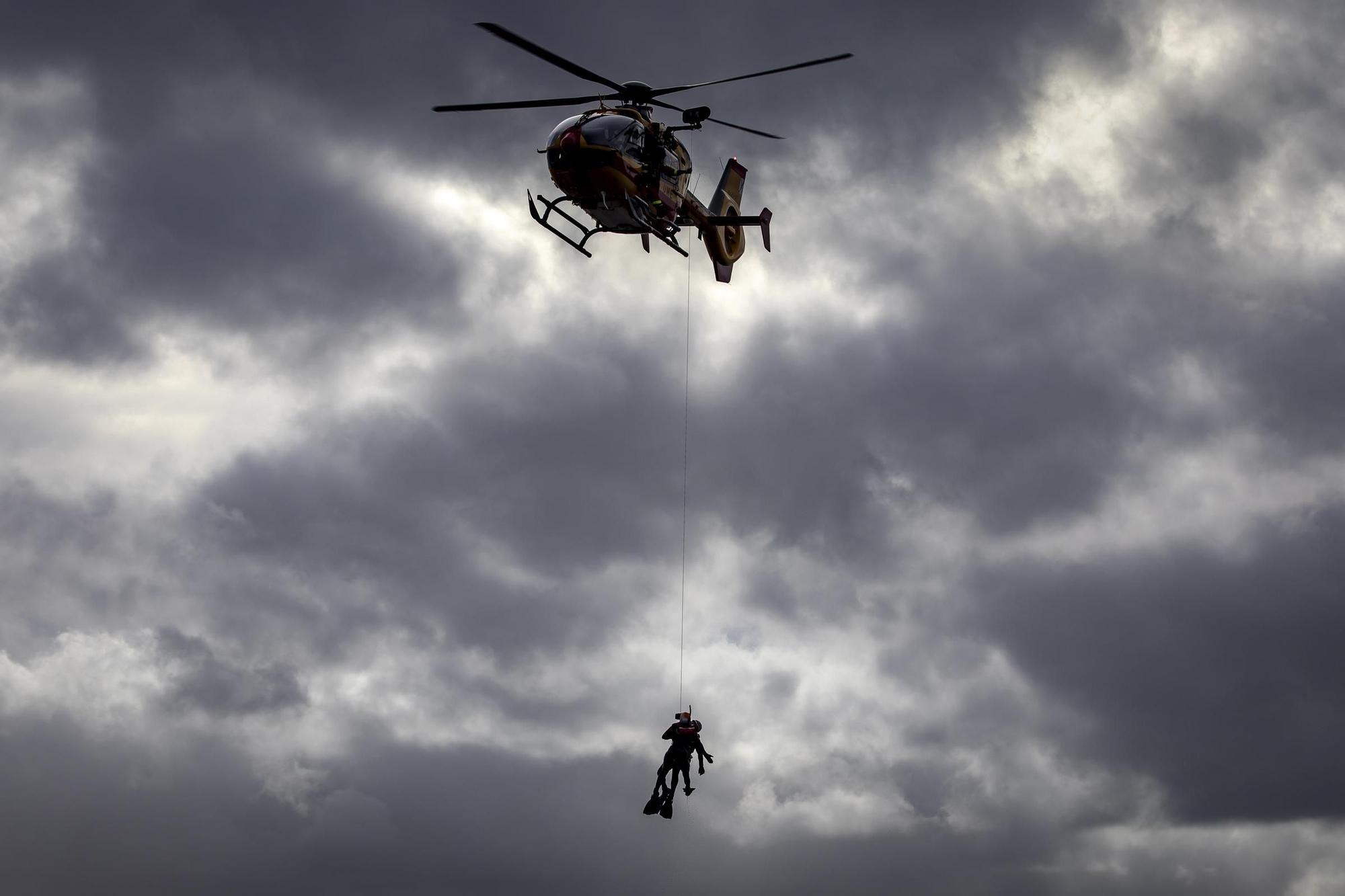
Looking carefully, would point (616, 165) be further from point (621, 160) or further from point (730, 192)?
point (730, 192)

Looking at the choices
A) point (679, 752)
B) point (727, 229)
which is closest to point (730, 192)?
point (727, 229)

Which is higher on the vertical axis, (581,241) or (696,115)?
(696,115)

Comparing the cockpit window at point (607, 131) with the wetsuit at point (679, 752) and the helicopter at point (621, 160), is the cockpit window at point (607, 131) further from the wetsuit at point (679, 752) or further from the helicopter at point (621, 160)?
the wetsuit at point (679, 752)

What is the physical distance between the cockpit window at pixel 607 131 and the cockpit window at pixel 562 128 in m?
0.49

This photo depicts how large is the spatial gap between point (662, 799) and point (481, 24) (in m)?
29.4

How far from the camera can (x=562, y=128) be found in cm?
5303

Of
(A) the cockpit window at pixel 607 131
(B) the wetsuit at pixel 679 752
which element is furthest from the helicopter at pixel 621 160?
(B) the wetsuit at pixel 679 752

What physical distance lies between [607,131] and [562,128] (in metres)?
1.78

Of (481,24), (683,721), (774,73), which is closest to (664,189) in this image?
(774,73)

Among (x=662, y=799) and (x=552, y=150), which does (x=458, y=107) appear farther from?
(x=662, y=799)

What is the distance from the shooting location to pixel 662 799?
177 ft

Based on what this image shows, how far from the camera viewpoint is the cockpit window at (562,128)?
53.0 m

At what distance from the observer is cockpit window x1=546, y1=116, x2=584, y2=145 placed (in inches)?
2085

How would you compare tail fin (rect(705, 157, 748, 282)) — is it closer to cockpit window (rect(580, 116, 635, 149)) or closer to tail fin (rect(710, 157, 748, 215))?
tail fin (rect(710, 157, 748, 215))
